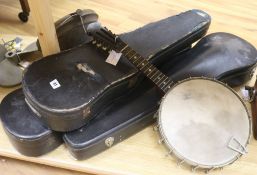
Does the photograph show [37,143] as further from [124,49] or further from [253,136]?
[253,136]

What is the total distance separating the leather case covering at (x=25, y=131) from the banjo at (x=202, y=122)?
35 centimetres

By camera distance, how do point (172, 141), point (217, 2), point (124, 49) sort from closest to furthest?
point (172, 141) → point (124, 49) → point (217, 2)

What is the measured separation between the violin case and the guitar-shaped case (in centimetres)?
3

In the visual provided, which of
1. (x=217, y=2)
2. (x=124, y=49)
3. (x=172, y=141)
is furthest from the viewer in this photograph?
(x=217, y=2)

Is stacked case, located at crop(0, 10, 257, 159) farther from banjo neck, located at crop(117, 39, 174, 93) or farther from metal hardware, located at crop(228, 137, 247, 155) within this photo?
metal hardware, located at crop(228, 137, 247, 155)

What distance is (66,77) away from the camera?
3.22 ft

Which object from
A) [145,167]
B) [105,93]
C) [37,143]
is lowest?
[145,167]

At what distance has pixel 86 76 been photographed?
992 mm

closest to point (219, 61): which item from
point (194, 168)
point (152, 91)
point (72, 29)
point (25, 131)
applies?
point (152, 91)

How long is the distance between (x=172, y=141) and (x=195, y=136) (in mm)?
69

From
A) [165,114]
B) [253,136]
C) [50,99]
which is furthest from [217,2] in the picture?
[50,99]

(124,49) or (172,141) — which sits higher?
(124,49)

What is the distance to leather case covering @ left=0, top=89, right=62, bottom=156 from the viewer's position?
0.95 m

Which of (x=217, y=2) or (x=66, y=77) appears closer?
(x=66, y=77)
